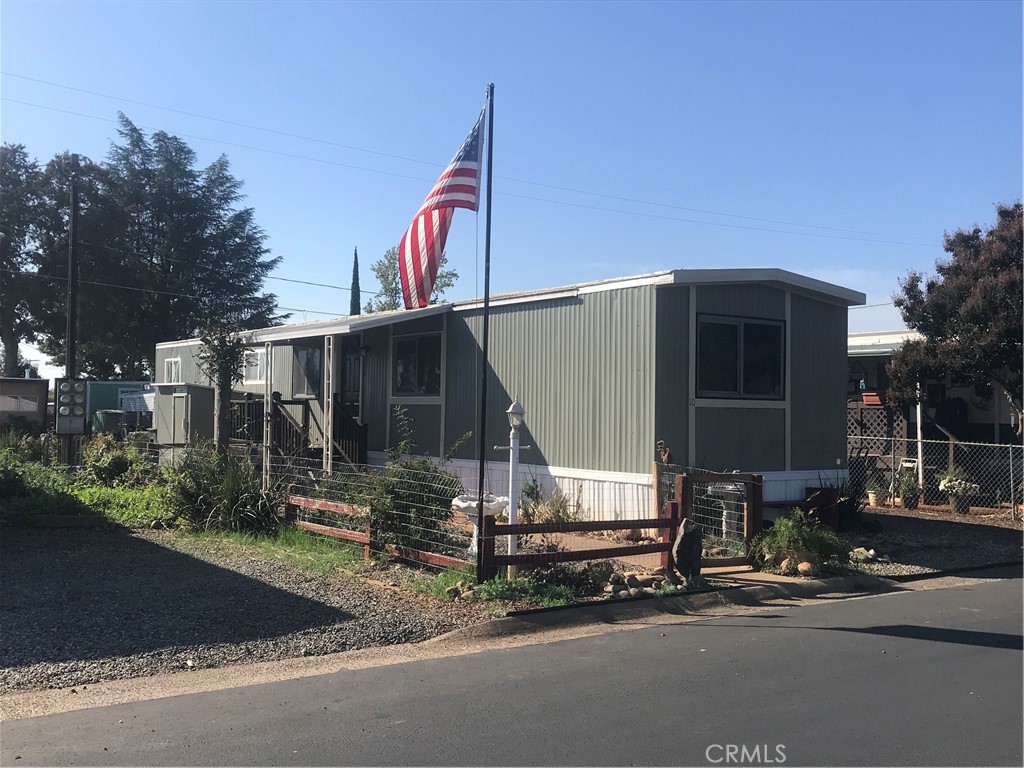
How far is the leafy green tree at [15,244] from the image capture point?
42781 mm

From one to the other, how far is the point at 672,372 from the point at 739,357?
121 cm

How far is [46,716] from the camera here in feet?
16.8

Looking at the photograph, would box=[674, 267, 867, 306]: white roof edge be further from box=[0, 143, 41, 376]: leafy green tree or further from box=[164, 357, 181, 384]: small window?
box=[0, 143, 41, 376]: leafy green tree

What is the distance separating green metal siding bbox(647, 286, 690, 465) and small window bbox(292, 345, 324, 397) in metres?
7.64

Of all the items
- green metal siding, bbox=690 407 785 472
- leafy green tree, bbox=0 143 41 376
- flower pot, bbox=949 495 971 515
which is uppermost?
leafy green tree, bbox=0 143 41 376

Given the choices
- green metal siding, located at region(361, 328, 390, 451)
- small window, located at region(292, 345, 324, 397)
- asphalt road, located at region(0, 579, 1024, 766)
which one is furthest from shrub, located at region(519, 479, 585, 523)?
small window, located at region(292, 345, 324, 397)

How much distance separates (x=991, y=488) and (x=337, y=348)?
12.8 meters

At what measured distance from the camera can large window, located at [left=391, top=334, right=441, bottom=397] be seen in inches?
615

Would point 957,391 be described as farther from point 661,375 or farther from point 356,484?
point 356,484

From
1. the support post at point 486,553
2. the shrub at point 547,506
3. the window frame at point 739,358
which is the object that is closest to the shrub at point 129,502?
the shrub at point 547,506

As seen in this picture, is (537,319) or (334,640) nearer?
(334,640)

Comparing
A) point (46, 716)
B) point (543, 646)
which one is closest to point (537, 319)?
point (543, 646)

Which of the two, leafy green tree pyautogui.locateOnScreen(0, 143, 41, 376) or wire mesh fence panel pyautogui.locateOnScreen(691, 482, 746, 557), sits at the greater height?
leafy green tree pyautogui.locateOnScreen(0, 143, 41, 376)
